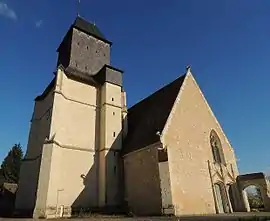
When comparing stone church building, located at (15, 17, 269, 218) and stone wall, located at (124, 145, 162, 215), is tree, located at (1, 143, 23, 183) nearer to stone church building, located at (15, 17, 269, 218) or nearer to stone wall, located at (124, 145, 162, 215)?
stone church building, located at (15, 17, 269, 218)

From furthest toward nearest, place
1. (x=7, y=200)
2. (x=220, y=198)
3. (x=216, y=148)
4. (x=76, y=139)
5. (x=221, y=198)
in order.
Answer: (x=7, y=200) < (x=216, y=148) < (x=76, y=139) < (x=221, y=198) < (x=220, y=198)

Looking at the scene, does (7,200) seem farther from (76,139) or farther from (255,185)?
(255,185)

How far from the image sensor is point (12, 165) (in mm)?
43625

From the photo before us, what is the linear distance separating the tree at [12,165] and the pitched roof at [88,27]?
31.5 metres

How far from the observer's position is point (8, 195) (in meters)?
26.3

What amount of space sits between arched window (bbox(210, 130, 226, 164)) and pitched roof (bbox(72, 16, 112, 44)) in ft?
56.2

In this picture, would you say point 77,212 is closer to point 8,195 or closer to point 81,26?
point 8,195

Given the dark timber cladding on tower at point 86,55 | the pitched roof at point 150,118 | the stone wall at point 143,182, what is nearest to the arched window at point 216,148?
the pitched roof at point 150,118

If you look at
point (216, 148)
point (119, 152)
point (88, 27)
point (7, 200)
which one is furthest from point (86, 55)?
point (7, 200)

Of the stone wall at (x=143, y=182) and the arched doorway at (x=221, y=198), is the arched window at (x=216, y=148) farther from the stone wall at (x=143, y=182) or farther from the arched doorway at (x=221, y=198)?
the stone wall at (x=143, y=182)

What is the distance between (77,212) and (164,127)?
953cm

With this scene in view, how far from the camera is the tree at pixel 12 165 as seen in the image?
135 feet

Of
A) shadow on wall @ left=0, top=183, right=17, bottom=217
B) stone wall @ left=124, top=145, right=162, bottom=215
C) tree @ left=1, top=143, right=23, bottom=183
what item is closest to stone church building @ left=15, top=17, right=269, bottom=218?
stone wall @ left=124, top=145, right=162, bottom=215

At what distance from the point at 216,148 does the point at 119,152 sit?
9166 millimetres
